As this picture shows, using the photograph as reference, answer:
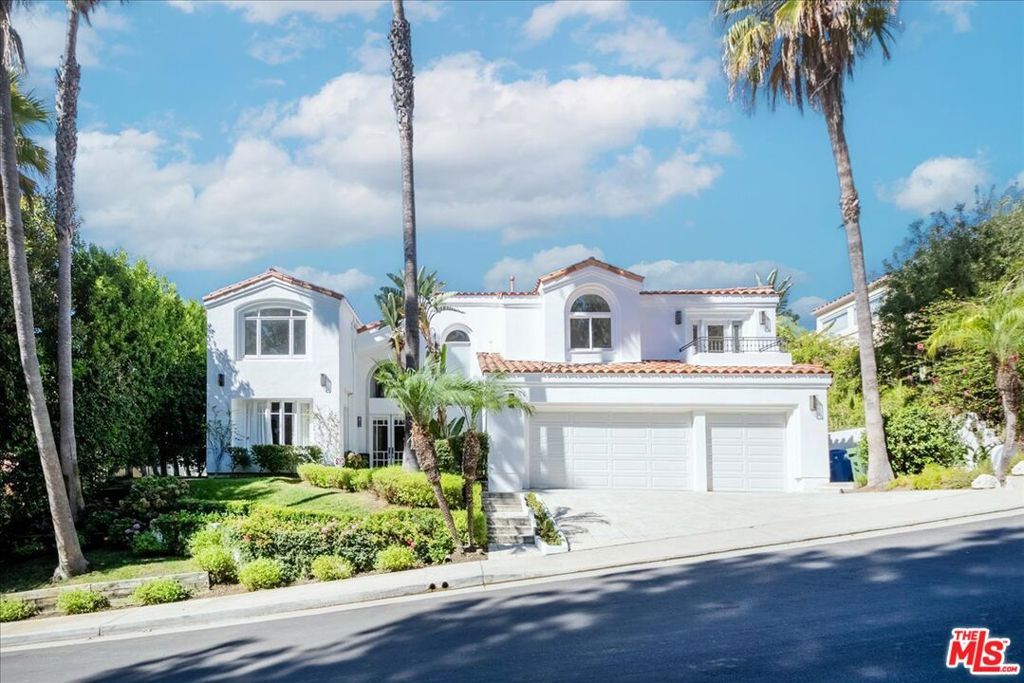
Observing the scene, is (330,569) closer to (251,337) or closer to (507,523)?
(507,523)

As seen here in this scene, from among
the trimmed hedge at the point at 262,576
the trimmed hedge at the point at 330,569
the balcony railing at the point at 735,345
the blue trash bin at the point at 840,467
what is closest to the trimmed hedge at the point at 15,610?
the trimmed hedge at the point at 262,576

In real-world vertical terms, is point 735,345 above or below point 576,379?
above

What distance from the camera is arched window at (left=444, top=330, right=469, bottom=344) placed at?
29125mm

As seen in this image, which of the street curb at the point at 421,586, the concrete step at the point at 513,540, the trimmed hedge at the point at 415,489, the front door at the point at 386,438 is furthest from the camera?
the front door at the point at 386,438

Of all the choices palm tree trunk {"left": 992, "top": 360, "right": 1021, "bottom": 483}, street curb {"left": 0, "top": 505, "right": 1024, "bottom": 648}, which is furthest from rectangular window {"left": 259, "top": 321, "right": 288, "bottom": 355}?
palm tree trunk {"left": 992, "top": 360, "right": 1021, "bottom": 483}

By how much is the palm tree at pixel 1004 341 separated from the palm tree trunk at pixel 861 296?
1955mm

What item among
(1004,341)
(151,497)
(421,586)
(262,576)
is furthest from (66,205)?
(1004,341)

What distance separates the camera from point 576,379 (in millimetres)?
21344

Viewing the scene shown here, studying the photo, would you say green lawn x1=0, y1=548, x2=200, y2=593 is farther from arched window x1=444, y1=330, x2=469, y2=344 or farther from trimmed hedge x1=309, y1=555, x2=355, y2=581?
arched window x1=444, y1=330, x2=469, y2=344

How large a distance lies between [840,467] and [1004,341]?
638 cm

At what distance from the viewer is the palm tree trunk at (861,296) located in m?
20.4

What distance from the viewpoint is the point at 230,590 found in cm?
1448

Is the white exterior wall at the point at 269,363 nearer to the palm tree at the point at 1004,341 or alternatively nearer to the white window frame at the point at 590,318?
the white window frame at the point at 590,318

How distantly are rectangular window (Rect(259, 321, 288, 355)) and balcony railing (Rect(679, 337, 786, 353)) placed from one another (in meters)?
13.0
